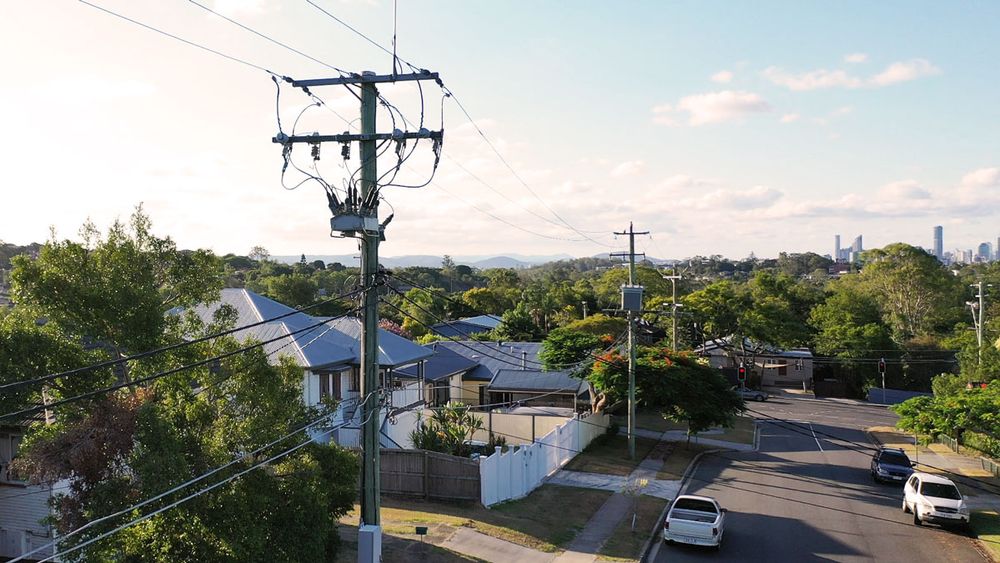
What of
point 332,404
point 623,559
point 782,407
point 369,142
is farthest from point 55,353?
point 782,407

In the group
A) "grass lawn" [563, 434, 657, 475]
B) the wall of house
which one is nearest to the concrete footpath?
"grass lawn" [563, 434, 657, 475]

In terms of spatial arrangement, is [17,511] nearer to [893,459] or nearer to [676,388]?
[676,388]

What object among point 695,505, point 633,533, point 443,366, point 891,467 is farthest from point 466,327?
point 695,505

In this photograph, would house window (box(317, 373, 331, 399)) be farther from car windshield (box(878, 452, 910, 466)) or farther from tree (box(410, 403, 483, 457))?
car windshield (box(878, 452, 910, 466))

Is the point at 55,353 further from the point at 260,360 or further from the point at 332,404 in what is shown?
the point at 332,404

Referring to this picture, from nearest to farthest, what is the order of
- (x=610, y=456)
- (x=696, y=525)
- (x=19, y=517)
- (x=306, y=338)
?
(x=19, y=517)
(x=696, y=525)
(x=306, y=338)
(x=610, y=456)

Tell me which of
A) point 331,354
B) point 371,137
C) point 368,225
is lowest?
point 331,354

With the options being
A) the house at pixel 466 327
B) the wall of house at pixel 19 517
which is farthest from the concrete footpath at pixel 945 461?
the house at pixel 466 327
